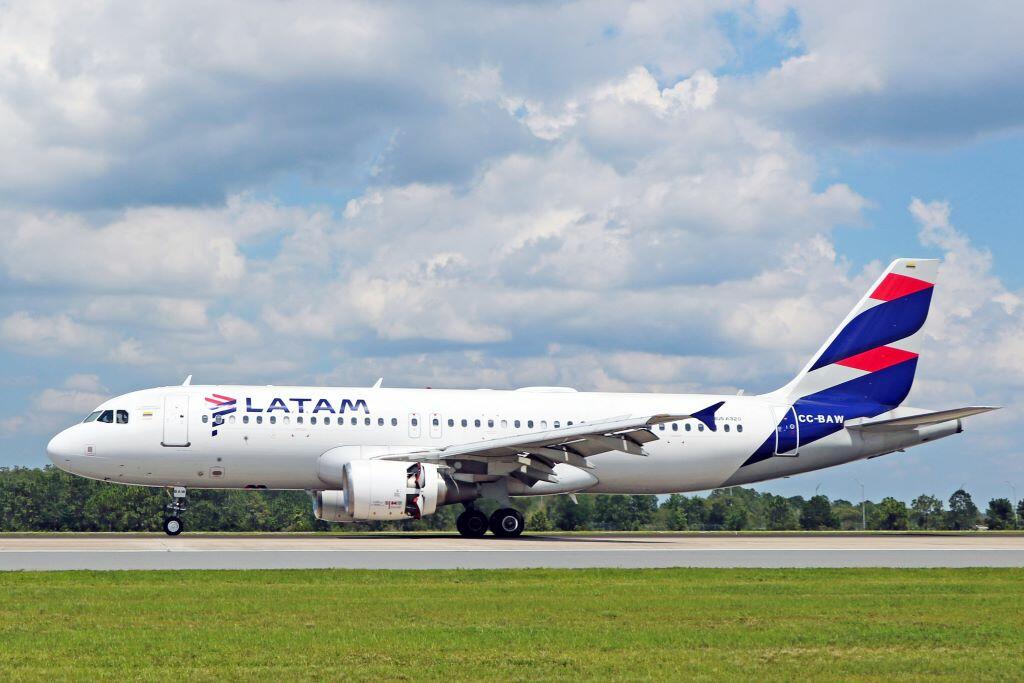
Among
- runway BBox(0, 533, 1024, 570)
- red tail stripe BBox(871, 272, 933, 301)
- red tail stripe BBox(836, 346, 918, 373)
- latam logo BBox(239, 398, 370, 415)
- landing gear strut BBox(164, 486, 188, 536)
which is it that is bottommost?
runway BBox(0, 533, 1024, 570)

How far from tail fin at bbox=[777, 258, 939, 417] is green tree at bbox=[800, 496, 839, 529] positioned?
16.6m

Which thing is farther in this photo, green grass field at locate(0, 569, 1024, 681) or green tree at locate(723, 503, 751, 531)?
green tree at locate(723, 503, 751, 531)

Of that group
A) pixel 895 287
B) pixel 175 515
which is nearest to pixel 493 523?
pixel 175 515

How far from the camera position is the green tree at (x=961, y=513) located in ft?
198

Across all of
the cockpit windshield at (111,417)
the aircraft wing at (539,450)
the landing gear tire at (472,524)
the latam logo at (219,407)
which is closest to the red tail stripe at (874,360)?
the aircraft wing at (539,450)

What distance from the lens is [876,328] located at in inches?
1625

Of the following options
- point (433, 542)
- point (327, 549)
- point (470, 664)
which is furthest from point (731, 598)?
point (433, 542)

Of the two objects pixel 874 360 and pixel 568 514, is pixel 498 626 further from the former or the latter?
pixel 568 514

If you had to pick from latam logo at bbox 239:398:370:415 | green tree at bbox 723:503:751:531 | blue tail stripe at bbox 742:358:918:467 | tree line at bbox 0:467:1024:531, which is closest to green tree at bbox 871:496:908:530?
tree line at bbox 0:467:1024:531

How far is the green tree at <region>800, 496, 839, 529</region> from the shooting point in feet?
186

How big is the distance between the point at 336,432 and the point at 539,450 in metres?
5.80

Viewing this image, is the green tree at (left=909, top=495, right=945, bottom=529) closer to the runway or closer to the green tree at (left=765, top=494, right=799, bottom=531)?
the green tree at (left=765, top=494, right=799, bottom=531)

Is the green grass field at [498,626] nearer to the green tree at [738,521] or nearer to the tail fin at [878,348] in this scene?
the tail fin at [878,348]

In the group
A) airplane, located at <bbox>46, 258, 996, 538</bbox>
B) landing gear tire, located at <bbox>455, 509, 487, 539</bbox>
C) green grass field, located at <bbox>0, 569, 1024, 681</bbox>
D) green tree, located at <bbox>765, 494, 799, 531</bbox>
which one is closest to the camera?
green grass field, located at <bbox>0, 569, 1024, 681</bbox>
